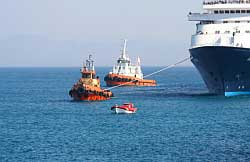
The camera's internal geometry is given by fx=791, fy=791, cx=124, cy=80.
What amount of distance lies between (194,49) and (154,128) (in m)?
25.8

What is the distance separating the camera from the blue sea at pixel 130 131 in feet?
162

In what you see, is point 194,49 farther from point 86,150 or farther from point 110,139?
point 86,150

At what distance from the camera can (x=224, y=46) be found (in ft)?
272

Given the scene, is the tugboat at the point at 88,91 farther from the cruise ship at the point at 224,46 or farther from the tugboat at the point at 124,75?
the tugboat at the point at 124,75

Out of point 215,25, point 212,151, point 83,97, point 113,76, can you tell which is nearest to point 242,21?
point 215,25

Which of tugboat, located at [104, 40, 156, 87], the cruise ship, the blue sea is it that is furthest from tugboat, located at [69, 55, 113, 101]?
tugboat, located at [104, 40, 156, 87]

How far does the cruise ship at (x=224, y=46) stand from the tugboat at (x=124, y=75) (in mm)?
46175

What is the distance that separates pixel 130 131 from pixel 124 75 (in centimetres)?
8012

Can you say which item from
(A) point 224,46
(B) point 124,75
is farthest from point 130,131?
(B) point 124,75

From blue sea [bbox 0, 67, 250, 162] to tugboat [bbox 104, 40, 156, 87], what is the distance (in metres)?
45.6

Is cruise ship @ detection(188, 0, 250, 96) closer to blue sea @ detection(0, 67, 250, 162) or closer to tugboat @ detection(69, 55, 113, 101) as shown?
blue sea @ detection(0, 67, 250, 162)

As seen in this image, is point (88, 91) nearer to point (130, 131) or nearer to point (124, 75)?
point (130, 131)

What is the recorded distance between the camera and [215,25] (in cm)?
8881

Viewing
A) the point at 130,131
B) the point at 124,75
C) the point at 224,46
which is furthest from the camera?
the point at 124,75
